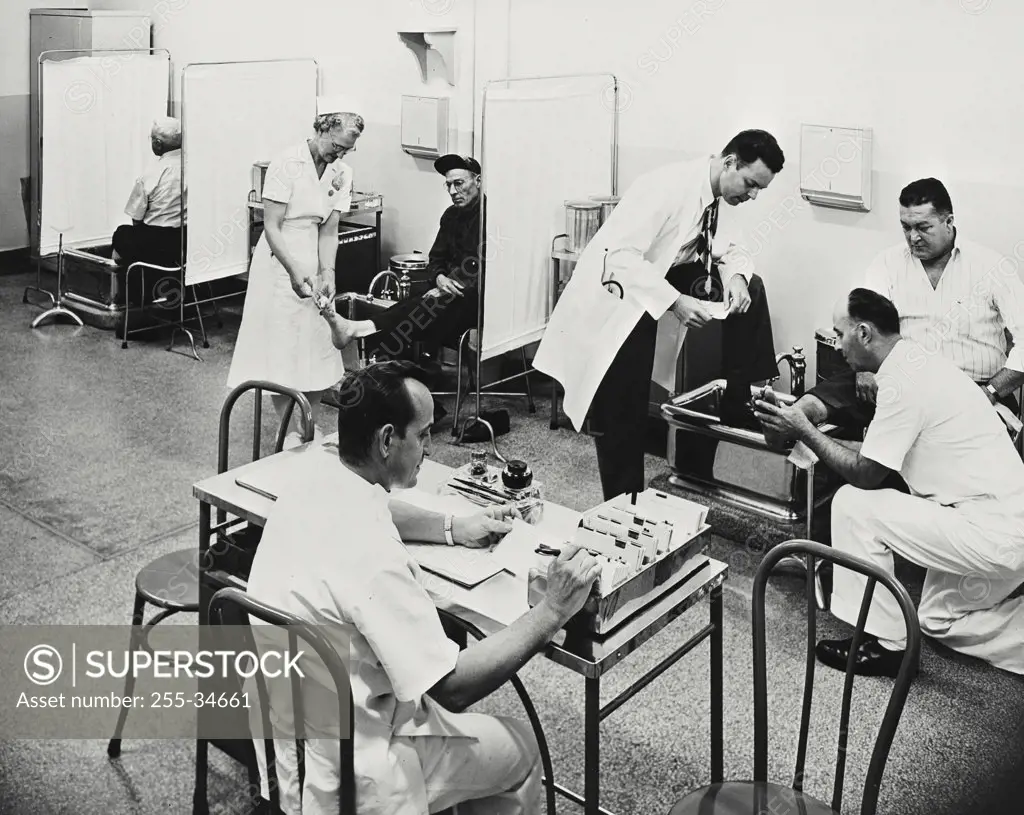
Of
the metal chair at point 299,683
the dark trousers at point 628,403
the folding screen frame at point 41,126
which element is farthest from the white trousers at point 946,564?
the folding screen frame at point 41,126

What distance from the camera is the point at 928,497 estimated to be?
3580mm

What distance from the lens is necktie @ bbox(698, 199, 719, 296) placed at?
4176mm

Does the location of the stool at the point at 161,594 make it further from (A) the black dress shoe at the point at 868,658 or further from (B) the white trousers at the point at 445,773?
(A) the black dress shoe at the point at 868,658

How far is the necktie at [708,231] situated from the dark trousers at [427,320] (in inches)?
56.0

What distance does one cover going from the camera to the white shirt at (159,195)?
21.8 feet

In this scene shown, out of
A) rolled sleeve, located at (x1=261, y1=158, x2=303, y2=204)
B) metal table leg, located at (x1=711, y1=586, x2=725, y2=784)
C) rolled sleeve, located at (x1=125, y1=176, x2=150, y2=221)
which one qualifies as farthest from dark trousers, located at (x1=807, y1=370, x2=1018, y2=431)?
rolled sleeve, located at (x1=125, y1=176, x2=150, y2=221)

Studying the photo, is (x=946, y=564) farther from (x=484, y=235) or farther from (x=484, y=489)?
(x=484, y=235)

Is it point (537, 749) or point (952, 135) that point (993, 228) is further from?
point (537, 749)

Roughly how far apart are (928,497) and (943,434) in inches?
9.3

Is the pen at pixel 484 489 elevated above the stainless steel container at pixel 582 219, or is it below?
below

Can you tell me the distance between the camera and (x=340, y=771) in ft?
6.64

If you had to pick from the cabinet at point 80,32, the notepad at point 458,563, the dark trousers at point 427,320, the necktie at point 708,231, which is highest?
the cabinet at point 80,32

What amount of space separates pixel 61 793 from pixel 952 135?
3.73m

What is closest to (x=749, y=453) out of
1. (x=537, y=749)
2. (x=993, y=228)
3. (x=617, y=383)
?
(x=617, y=383)
